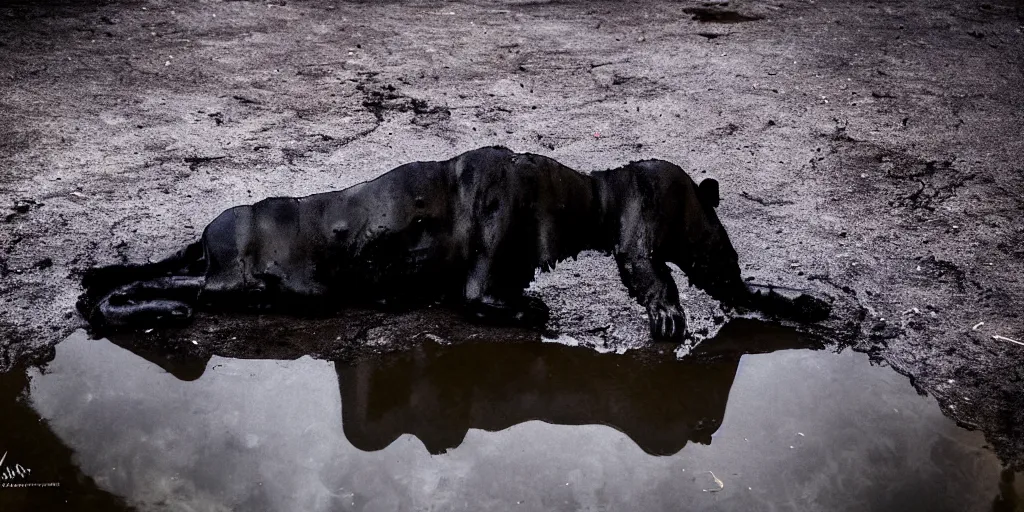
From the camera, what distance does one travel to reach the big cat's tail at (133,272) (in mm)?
3541

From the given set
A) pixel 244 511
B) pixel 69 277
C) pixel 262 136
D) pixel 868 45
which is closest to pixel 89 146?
pixel 262 136

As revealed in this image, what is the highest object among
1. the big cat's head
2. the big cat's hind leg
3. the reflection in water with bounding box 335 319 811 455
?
the big cat's head

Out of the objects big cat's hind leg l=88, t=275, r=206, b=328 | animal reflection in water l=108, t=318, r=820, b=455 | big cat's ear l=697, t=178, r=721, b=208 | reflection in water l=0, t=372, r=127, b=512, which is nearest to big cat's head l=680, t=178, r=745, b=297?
big cat's ear l=697, t=178, r=721, b=208

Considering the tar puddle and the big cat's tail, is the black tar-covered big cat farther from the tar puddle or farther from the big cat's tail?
the tar puddle

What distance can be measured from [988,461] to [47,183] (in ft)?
15.1

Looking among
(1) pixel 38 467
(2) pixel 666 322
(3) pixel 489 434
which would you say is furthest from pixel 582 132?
(1) pixel 38 467

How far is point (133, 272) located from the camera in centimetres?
358

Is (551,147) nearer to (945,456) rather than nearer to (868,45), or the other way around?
(945,456)

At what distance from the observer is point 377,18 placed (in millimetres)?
7445

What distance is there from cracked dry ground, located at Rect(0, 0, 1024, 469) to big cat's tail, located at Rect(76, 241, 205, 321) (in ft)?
0.49

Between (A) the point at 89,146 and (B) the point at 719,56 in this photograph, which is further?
(B) the point at 719,56

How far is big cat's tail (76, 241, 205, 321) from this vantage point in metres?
3.54

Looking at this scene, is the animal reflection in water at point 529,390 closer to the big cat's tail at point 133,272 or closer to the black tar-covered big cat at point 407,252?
the black tar-covered big cat at point 407,252

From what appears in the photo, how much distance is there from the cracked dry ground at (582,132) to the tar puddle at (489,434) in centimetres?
21
